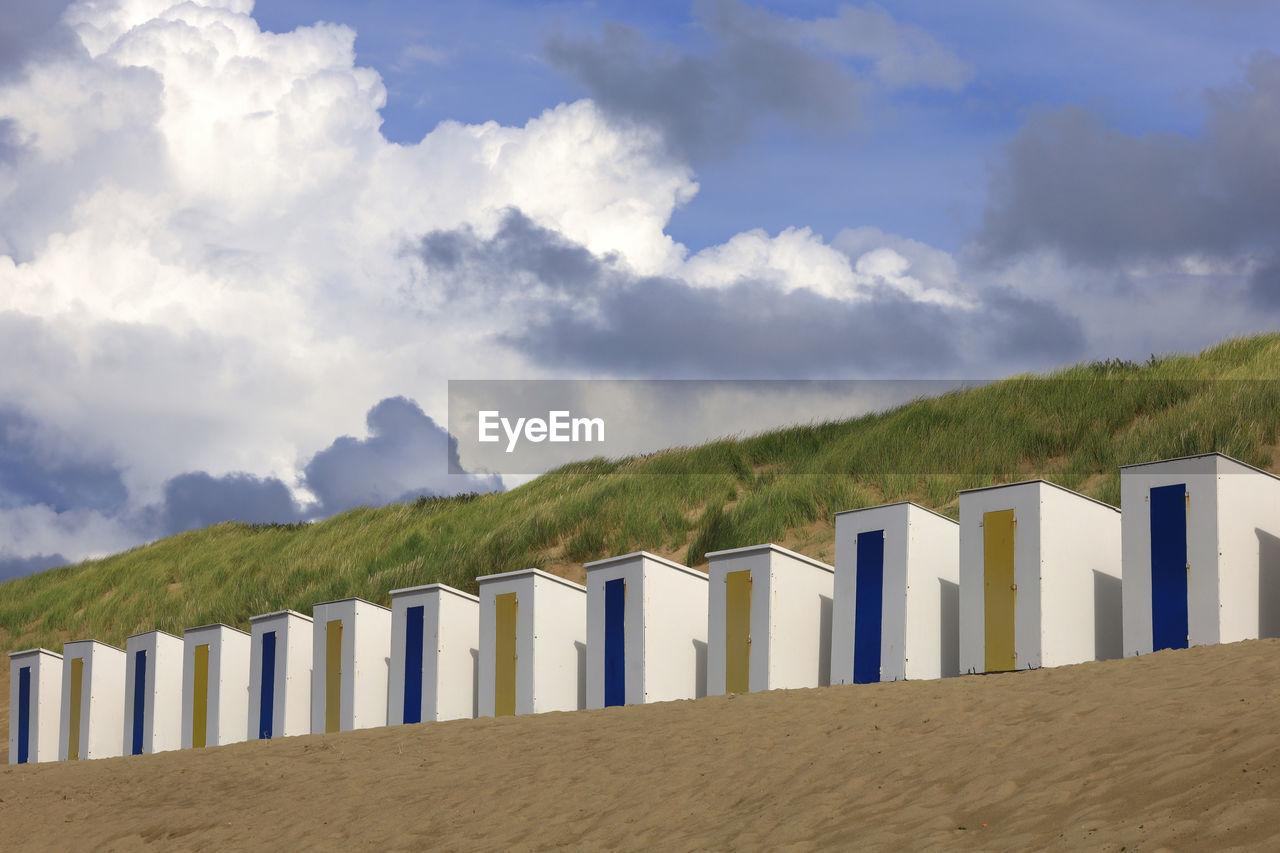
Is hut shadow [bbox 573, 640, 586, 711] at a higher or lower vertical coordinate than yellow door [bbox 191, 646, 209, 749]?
higher

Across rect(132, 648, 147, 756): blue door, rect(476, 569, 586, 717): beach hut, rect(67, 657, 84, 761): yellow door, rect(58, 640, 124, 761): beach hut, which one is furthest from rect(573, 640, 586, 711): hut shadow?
rect(67, 657, 84, 761): yellow door

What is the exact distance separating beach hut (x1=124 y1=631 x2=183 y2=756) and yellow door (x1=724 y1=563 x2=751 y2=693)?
1150cm

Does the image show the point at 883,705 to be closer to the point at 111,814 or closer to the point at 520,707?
the point at 520,707

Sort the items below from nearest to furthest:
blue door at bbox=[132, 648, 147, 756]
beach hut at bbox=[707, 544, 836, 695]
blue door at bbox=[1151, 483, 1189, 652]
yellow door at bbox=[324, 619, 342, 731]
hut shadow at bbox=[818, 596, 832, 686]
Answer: blue door at bbox=[1151, 483, 1189, 652], beach hut at bbox=[707, 544, 836, 695], hut shadow at bbox=[818, 596, 832, 686], yellow door at bbox=[324, 619, 342, 731], blue door at bbox=[132, 648, 147, 756]

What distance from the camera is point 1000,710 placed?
40.0 ft

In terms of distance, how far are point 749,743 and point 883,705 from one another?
4.52 feet

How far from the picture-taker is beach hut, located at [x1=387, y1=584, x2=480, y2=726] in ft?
65.2

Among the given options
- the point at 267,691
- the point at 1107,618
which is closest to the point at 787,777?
the point at 1107,618

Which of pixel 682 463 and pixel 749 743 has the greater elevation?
pixel 682 463

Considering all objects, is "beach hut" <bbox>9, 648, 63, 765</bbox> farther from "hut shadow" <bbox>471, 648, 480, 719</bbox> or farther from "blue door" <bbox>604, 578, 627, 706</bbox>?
"blue door" <bbox>604, 578, 627, 706</bbox>

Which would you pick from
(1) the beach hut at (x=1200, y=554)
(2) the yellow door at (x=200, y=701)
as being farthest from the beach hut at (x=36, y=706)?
(1) the beach hut at (x=1200, y=554)

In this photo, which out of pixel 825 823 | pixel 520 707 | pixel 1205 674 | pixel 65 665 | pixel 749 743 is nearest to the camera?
pixel 825 823

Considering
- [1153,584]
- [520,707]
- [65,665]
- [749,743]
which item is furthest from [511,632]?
[65,665]

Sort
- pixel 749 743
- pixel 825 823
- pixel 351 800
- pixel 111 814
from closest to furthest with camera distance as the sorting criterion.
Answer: pixel 825 823
pixel 749 743
pixel 351 800
pixel 111 814
